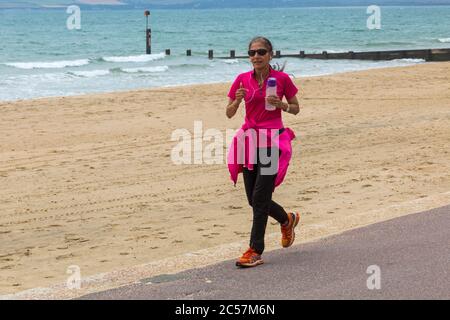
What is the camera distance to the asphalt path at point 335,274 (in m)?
5.85

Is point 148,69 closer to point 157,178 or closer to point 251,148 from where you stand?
point 157,178

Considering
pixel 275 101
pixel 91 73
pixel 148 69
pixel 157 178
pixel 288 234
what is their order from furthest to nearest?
pixel 148 69 < pixel 91 73 < pixel 157 178 < pixel 288 234 < pixel 275 101

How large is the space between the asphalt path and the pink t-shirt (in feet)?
3.22

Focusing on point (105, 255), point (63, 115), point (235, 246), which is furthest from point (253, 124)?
point (63, 115)

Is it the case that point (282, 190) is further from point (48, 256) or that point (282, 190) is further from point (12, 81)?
point (12, 81)

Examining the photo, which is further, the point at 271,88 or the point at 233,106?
the point at 233,106

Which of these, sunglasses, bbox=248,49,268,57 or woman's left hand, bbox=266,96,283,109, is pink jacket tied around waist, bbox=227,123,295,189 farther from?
sunglasses, bbox=248,49,268,57

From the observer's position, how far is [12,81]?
32969 millimetres

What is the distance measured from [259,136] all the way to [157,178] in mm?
6017

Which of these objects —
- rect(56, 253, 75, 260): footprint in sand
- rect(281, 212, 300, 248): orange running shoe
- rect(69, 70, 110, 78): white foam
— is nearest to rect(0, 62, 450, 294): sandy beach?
rect(56, 253, 75, 260): footprint in sand

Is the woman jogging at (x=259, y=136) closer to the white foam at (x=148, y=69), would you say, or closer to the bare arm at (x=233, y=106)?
the bare arm at (x=233, y=106)

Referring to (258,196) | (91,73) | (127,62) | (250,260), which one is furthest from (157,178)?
(127,62)

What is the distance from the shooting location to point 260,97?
6.60m

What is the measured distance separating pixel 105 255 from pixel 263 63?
9.55 ft
